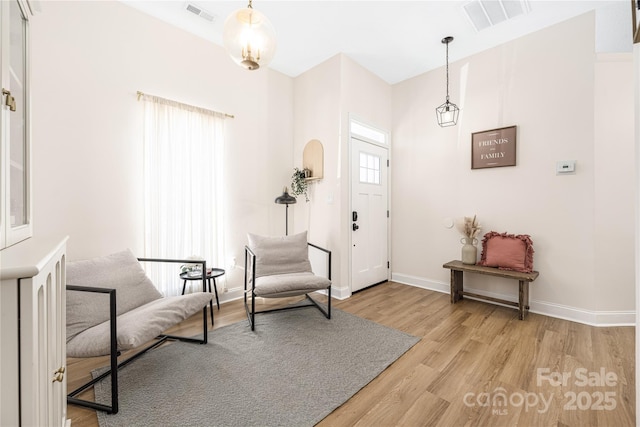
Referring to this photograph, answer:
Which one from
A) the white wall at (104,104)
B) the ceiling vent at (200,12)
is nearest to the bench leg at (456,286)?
the white wall at (104,104)

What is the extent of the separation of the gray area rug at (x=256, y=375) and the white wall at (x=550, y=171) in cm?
185

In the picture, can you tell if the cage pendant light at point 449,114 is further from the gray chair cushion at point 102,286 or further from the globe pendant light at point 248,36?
the gray chair cushion at point 102,286

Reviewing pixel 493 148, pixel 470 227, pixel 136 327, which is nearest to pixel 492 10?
pixel 493 148

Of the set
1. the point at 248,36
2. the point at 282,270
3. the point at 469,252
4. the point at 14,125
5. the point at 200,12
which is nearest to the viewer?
the point at 14,125

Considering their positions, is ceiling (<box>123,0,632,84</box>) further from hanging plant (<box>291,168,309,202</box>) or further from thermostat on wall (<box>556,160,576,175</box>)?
hanging plant (<box>291,168,309,202</box>)

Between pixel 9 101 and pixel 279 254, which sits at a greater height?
pixel 9 101

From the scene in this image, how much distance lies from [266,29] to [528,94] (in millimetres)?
3032

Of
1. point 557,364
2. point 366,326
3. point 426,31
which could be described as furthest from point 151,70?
point 557,364

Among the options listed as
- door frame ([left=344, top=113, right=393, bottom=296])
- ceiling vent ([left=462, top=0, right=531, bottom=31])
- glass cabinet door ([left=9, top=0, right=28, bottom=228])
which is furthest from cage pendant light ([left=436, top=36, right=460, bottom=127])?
glass cabinet door ([left=9, top=0, right=28, bottom=228])

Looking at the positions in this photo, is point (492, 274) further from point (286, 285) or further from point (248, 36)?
point (248, 36)

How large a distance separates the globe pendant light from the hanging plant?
2.08 metres

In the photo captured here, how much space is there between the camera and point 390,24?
9.57 feet

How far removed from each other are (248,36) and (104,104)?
178 cm

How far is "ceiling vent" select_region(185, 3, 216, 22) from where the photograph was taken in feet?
8.59
